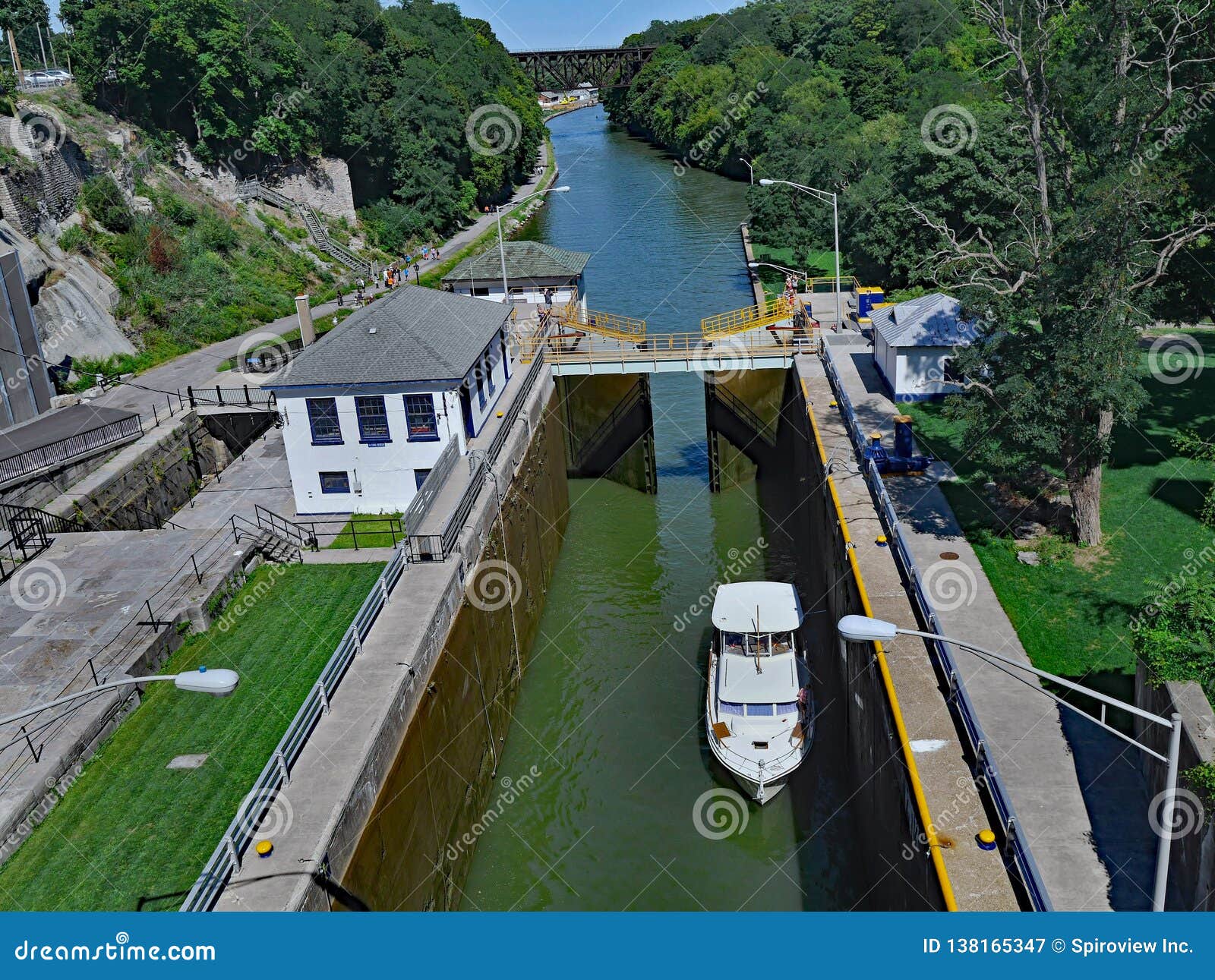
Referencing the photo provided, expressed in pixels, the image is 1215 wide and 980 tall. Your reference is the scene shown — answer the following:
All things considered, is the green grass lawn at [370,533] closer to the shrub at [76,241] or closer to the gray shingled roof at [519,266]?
the gray shingled roof at [519,266]

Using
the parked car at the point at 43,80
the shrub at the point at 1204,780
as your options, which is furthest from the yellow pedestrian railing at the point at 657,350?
the parked car at the point at 43,80

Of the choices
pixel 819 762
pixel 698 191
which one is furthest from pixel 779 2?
pixel 819 762

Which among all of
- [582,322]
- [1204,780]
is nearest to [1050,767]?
[1204,780]

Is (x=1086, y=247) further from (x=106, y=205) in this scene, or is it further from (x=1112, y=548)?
(x=106, y=205)

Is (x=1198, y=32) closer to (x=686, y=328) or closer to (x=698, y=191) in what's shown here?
(x=686, y=328)

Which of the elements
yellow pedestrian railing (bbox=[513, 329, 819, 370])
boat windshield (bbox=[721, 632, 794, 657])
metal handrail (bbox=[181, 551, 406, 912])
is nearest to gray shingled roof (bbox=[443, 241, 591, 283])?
yellow pedestrian railing (bbox=[513, 329, 819, 370])
